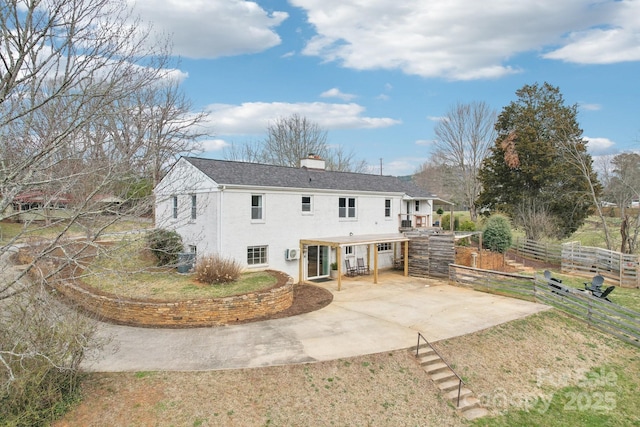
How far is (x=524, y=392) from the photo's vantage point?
30.0ft

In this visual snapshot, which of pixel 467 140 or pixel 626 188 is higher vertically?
pixel 467 140

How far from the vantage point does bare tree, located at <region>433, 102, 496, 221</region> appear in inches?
1446

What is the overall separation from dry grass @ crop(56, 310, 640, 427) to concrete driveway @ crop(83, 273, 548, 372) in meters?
0.47

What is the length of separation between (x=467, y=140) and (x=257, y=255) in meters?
29.5

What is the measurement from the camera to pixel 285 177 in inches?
742

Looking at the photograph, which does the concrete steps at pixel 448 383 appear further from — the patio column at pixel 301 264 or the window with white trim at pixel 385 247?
the window with white trim at pixel 385 247

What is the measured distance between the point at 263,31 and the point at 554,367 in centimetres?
1493

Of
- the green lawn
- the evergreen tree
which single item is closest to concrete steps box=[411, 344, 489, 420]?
the green lawn

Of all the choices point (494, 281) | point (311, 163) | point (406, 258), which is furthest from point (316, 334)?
point (311, 163)

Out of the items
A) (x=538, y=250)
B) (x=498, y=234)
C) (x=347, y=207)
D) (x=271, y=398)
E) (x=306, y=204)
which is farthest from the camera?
(x=538, y=250)

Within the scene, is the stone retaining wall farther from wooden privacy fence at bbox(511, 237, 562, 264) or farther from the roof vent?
wooden privacy fence at bbox(511, 237, 562, 264)

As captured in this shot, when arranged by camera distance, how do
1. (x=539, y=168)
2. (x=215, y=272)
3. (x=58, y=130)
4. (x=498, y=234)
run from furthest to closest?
1. (x=539, y=168)
2. (x=498, y=234)
3. (x=215, y=272)
4. (x=58, y=130)

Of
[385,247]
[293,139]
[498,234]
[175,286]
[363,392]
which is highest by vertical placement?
[293,139]

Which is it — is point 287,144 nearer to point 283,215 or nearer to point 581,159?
point 283,215
